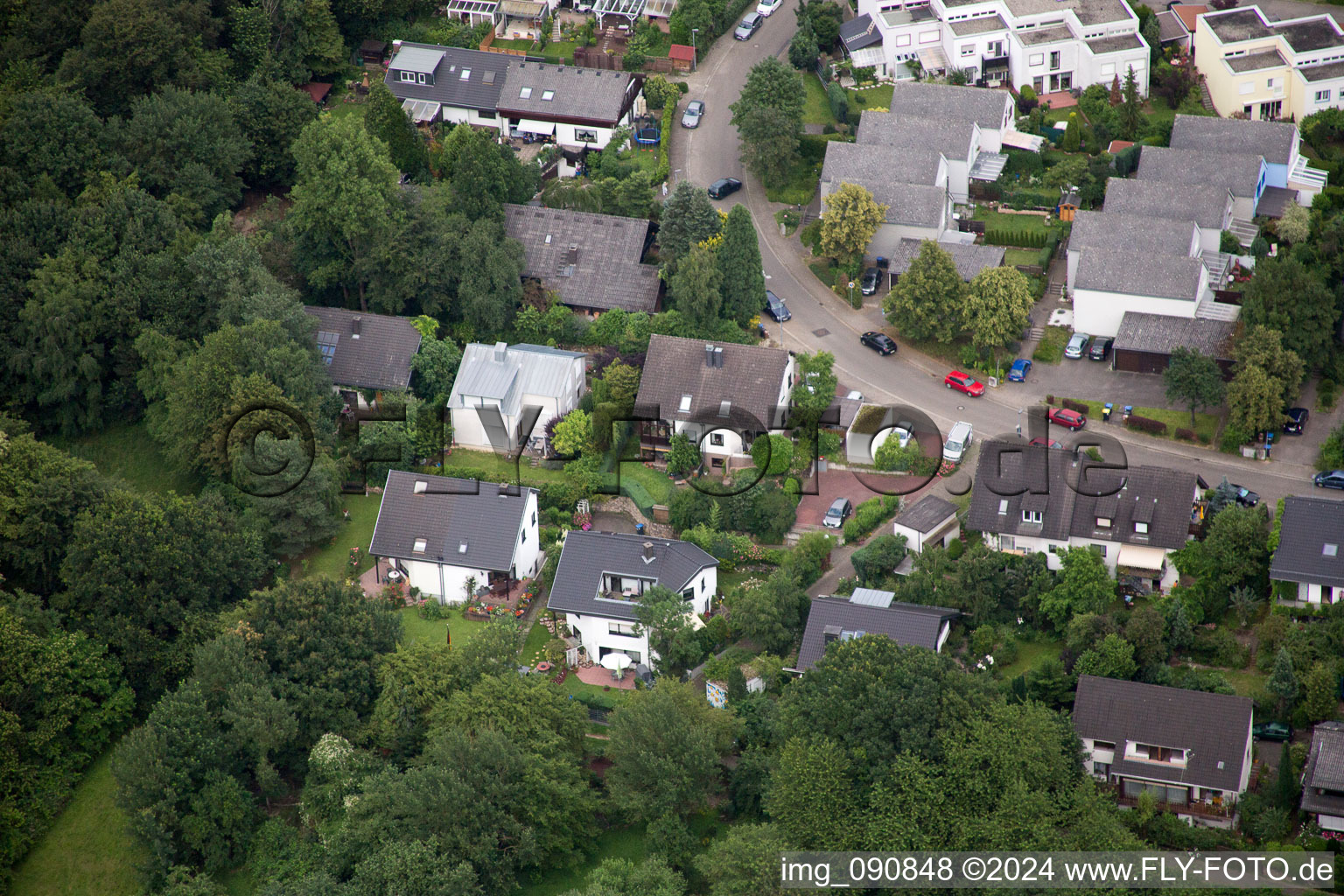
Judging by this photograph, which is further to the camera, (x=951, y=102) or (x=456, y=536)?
(x=951, y=102)

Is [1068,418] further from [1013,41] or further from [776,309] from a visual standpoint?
[1013,41]

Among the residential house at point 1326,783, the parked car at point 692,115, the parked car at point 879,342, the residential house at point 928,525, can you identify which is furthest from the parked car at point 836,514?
the parked car at point 692,115

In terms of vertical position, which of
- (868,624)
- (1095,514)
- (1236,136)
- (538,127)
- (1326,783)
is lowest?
(868,624)

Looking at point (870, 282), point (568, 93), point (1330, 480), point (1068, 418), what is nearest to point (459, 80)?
point (568, 93)

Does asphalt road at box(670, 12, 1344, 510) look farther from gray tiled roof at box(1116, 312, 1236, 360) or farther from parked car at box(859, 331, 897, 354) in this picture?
gray tiled roof at box(1116, 312, 1236, 360)

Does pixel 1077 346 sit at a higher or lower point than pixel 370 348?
higher

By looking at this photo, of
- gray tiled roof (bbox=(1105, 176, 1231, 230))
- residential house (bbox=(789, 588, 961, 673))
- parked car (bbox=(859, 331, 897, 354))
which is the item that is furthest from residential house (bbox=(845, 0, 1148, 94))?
residential house (bbox=(789, 588, 961, 673))

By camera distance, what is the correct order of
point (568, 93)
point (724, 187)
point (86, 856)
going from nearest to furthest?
point (86, 856) < point (724, 187) < point (568, 93)
